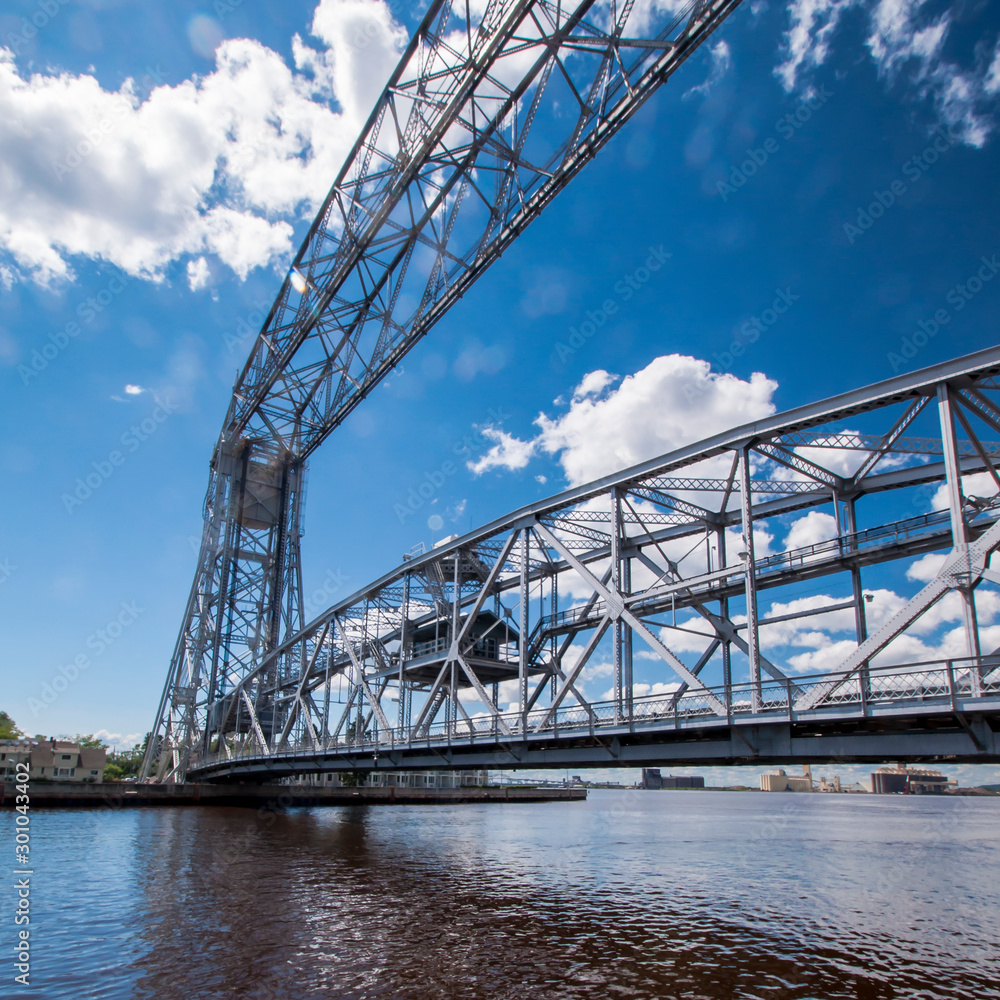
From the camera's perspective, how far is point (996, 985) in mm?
13383

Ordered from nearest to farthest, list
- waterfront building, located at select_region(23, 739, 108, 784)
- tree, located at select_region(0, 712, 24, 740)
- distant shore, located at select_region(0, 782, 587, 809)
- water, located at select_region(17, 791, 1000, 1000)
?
water, located at select_region(17, 791, 1000, 1000) < distant shore, located at select_region(0, 782, 587, 809) < waterfront building, located at select_region(23, 739, 108, 784) < tree, located at select_region(0, 712, 24, 740)

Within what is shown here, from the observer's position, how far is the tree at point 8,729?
8689 cm

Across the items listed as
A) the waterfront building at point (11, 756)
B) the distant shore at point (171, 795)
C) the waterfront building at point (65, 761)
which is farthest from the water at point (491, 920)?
the waterfront building at point (65, 761)

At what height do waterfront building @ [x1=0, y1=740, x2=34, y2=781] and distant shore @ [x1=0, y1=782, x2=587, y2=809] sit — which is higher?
waterfront building @ [x1=0, y1=740, x2=34, y2=781]

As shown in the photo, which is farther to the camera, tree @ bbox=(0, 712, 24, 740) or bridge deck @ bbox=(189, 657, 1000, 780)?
tree @ bbox=(0, 712, 24, 740)

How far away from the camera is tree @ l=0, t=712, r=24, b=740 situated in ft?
285

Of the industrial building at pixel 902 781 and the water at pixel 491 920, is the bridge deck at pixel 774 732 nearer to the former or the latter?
the water at pixel 491 920


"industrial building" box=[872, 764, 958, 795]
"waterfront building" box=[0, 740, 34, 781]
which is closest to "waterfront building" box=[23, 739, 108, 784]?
"waterfront building" box=[0, 740, 34, 781]

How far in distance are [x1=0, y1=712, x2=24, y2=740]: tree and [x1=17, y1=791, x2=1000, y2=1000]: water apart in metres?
65.8

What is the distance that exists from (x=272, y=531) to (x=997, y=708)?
2032 inches

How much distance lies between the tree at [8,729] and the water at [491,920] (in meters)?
65.8

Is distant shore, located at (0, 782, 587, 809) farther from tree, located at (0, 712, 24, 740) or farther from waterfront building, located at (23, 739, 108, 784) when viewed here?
tree, located at (0, 712, 24, 740)

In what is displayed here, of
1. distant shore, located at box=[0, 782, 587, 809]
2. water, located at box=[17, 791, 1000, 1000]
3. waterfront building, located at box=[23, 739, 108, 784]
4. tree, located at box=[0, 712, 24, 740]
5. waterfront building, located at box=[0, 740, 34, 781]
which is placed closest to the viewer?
water, located at box=[17, 791, 1000, 1000]

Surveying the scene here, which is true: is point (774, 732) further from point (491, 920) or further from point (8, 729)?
point (8, 729)
